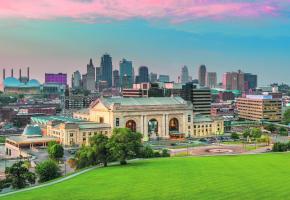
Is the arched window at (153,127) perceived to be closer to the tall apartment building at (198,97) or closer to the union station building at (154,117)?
the union station building at (154,117)

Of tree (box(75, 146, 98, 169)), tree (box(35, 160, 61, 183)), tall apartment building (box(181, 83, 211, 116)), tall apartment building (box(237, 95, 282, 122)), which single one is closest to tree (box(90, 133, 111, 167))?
tree (box(75, 146, 98, 169))

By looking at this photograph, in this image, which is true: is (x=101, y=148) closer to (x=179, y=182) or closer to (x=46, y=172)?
(x=46, y=172)

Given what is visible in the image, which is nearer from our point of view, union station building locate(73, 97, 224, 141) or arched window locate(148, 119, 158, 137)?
union station building locate(73, 97, 224, 141)

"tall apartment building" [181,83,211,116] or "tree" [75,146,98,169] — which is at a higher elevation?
"tall apartment building" [181,83,211,116]

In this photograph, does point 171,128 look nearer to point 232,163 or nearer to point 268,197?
point 232,163

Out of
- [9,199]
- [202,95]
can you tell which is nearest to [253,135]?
[202,95]

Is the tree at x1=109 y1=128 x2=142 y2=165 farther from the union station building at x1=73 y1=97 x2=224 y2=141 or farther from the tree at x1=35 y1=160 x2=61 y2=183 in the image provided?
the union station building at x1=73 y1=97 x2=224 y2=141
